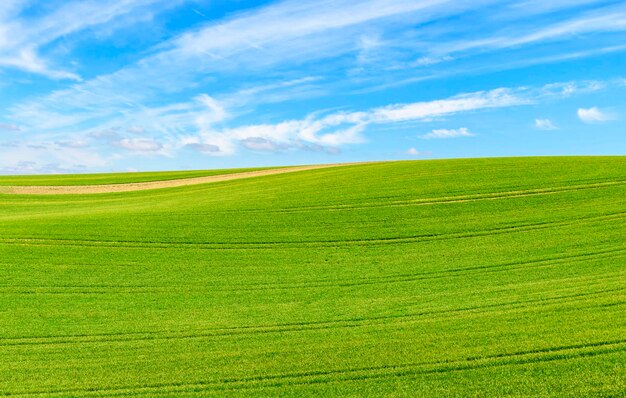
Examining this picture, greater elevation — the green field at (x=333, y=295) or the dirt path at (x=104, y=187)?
the dirt path at (x=104, y=187)

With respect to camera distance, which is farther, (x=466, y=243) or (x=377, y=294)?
(x=466, y=243)

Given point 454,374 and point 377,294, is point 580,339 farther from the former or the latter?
point 377,294

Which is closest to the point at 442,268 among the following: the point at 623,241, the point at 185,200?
the point at 623,241

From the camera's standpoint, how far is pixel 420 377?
10.1 metres

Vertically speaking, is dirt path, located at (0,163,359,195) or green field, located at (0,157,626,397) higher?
dirt path, located at (0,163,359,195)

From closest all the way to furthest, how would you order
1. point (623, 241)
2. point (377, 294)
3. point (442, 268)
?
point (377, 294)
point (442, 268)
point (623, 241)

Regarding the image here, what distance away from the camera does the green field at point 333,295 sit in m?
10.4

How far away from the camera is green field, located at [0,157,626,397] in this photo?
10422 millimetres

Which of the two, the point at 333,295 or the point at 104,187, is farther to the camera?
the point at 104,187

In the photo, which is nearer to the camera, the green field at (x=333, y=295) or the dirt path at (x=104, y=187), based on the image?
the green field at (x=333, y=295)

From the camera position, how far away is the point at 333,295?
1622 cm

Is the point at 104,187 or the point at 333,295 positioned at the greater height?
the point at 104,187

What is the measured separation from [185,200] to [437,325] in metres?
25.7

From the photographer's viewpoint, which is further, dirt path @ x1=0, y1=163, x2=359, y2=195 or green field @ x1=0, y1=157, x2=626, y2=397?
dirt path @ x1=0, y1=163, x2=359, y2=195
